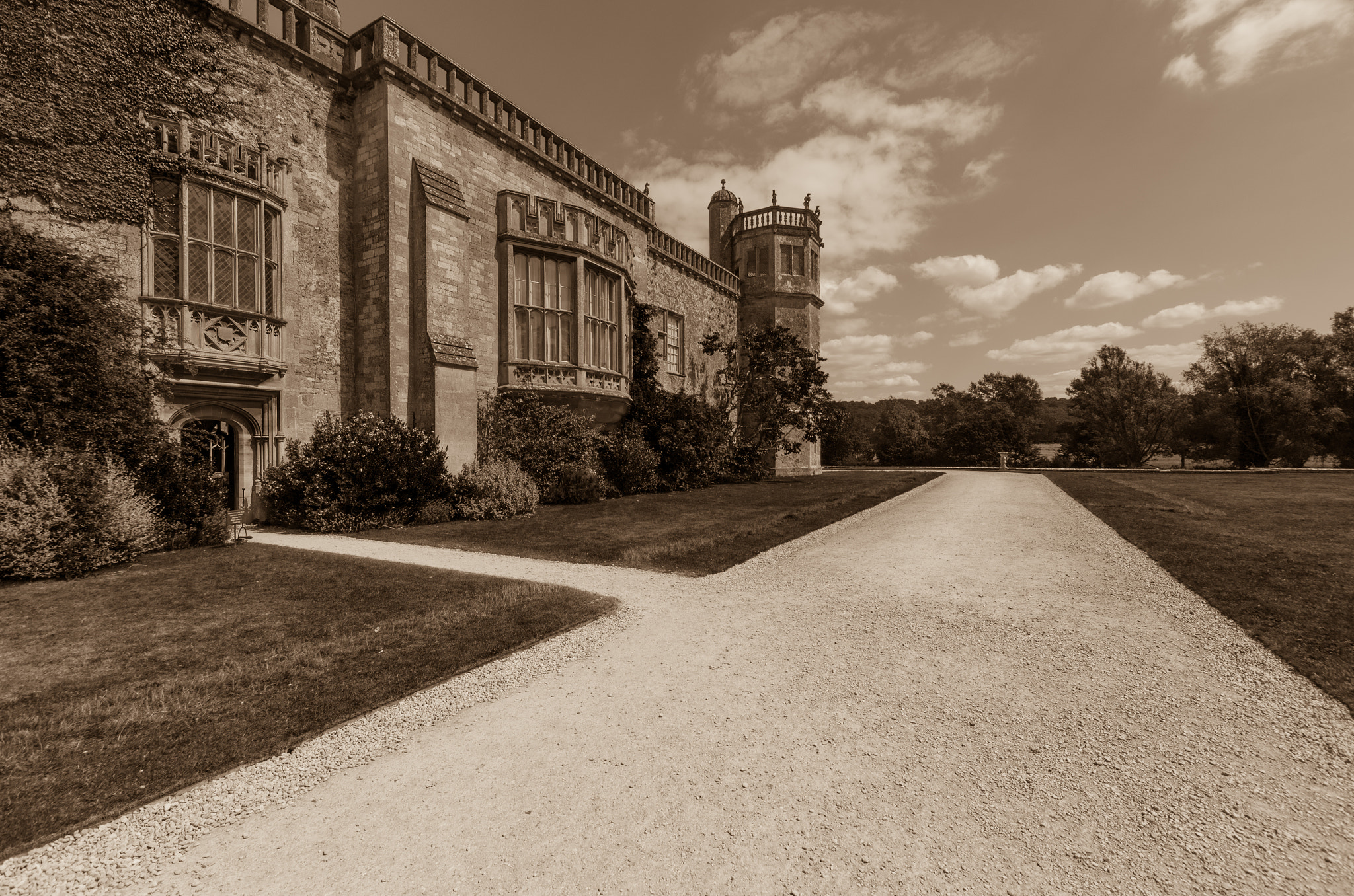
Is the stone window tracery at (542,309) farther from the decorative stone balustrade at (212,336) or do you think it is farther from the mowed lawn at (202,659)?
the mowed lawn at (202,659)

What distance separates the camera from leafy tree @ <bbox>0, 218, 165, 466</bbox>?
26.7 ft

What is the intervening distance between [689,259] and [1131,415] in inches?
1748

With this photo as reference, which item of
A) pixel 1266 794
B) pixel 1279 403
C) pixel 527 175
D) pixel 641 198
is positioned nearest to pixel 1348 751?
pixel 1266 794

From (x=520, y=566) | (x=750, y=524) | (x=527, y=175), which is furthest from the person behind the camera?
(x=527, y=175)

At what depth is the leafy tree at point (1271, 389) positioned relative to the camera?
3972cm

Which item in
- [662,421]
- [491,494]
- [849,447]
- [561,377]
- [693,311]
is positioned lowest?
[491,494]

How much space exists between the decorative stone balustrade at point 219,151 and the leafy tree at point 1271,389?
5790 cm

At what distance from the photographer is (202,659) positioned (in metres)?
4.44

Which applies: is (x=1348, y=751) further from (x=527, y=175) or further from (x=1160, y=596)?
(x=527, y=175)

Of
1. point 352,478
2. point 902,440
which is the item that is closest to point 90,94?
point 352,478

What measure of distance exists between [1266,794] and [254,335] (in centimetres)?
1480

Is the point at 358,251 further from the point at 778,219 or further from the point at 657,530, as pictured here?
the point at 778,219

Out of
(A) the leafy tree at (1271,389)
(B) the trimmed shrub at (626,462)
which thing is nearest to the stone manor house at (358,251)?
(B) the trimmed shrub at (626,462)

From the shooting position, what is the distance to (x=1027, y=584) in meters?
6.70
